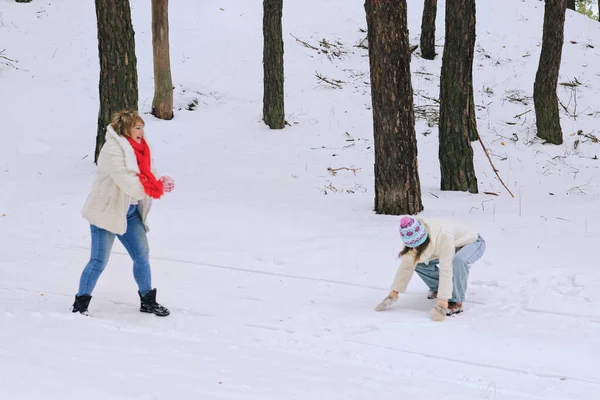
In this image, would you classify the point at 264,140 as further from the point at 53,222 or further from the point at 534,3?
the point at 534,3

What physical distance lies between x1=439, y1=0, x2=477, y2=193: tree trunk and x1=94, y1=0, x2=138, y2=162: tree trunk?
4.85 meters

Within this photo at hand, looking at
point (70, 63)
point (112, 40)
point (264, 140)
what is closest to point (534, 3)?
point (264, 140)

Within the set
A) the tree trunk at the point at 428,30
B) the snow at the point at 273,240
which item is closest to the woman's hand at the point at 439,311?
the snow at the point at 273,240

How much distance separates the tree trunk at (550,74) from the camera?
13375 mm

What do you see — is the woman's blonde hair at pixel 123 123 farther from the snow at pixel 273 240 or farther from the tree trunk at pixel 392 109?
the tree trunk at pixel 392 109

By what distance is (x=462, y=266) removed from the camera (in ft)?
19.6

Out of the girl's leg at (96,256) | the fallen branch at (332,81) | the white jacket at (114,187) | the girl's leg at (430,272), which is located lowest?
the girl's leg at (430,272)

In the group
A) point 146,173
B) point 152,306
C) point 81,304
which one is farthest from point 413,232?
point 81,304

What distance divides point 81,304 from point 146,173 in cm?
129

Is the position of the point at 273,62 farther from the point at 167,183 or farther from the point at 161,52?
the point at 167,183

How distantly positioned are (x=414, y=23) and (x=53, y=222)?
A: 14477 millimetres

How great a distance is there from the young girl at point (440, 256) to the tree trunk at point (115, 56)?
583cm

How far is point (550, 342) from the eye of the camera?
17.9 feet

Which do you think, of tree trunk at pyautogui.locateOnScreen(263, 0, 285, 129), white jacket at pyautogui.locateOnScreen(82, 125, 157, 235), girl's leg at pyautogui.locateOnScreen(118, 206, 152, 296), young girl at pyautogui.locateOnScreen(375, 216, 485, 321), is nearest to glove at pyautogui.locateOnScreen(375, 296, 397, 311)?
young girl at pyautogui.locateOnScreen(375, 216, 485, 321)
